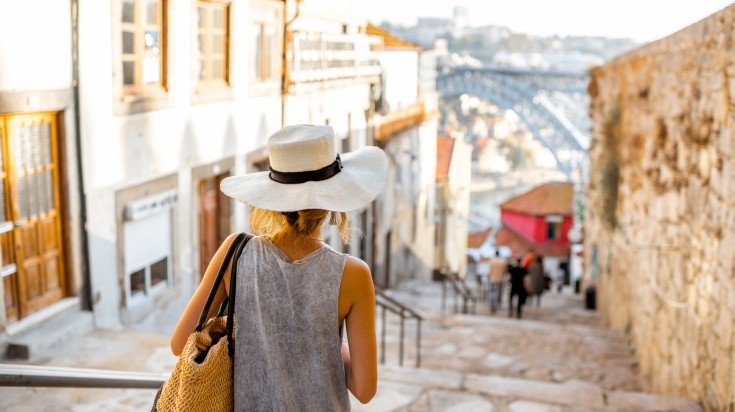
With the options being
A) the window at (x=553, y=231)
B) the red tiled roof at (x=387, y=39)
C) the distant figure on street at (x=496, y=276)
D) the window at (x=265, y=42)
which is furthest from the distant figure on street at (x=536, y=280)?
the window at (x=553, y=231)

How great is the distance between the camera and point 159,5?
746 cm

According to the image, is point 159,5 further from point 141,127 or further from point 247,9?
point 247,9

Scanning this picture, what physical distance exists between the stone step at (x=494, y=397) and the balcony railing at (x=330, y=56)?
6.40 metres

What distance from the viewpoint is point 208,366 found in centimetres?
183

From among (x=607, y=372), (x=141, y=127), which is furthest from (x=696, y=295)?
(x=141, y=127)

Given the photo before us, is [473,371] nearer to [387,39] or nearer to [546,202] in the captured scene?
[387,39]

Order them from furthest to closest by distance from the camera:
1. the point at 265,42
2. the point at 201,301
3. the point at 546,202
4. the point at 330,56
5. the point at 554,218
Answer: the point at 546,202
the point at 554,218
the point at 330,56
the point at 265,42
the point at 201,301

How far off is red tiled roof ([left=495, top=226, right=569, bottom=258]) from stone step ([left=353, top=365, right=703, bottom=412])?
35.0 m

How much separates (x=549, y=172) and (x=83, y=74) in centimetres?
10469

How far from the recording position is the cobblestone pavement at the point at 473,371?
4828 millimetres

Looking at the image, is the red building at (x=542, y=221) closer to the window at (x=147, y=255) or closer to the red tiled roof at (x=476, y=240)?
the red tiled roof at (x=476, y=240)

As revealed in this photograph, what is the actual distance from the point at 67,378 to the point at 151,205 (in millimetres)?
5168

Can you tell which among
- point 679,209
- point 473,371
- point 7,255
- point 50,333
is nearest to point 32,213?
point 7,255

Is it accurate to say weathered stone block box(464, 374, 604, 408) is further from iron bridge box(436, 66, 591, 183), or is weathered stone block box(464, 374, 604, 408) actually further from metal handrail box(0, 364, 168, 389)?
iron bridge box(436, 66, 591, 183)
